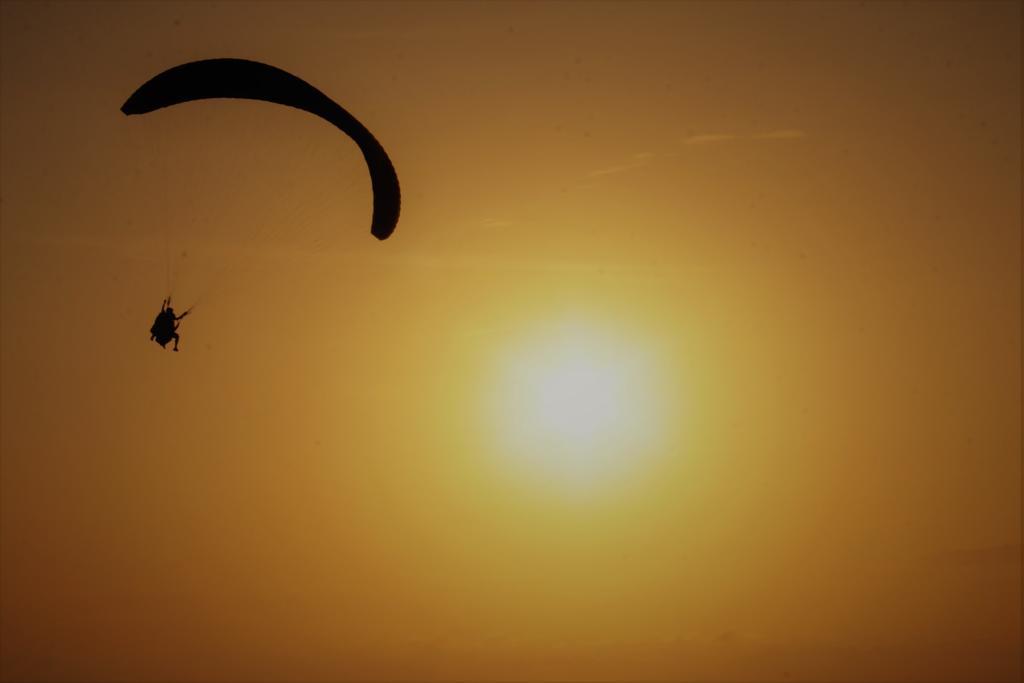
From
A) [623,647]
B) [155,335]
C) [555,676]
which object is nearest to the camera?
[155,335]

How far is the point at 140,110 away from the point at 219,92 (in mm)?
1258

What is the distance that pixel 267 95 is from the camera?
15.8 metres

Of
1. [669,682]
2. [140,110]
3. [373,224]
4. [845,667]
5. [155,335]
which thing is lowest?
[155,335]

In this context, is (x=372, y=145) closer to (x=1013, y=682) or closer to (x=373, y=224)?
(x=373, y=224)

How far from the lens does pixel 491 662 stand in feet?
209

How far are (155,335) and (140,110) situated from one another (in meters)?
3.60

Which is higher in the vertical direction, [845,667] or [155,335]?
[845,667]

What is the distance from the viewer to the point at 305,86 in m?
15.4

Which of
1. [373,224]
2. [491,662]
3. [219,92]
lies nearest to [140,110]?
[219,92]

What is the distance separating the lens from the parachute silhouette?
15266 mm

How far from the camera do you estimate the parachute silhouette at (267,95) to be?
15.3m

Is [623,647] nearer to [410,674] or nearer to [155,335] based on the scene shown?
[410,674]

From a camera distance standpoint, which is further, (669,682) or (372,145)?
(669,682)

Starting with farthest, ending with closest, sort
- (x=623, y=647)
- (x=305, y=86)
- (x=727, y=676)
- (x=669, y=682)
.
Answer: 1. (x=623, y=647)
2. (x=727, y=676)
3. (x=669, y=682)
4. (x=305, y=86)
